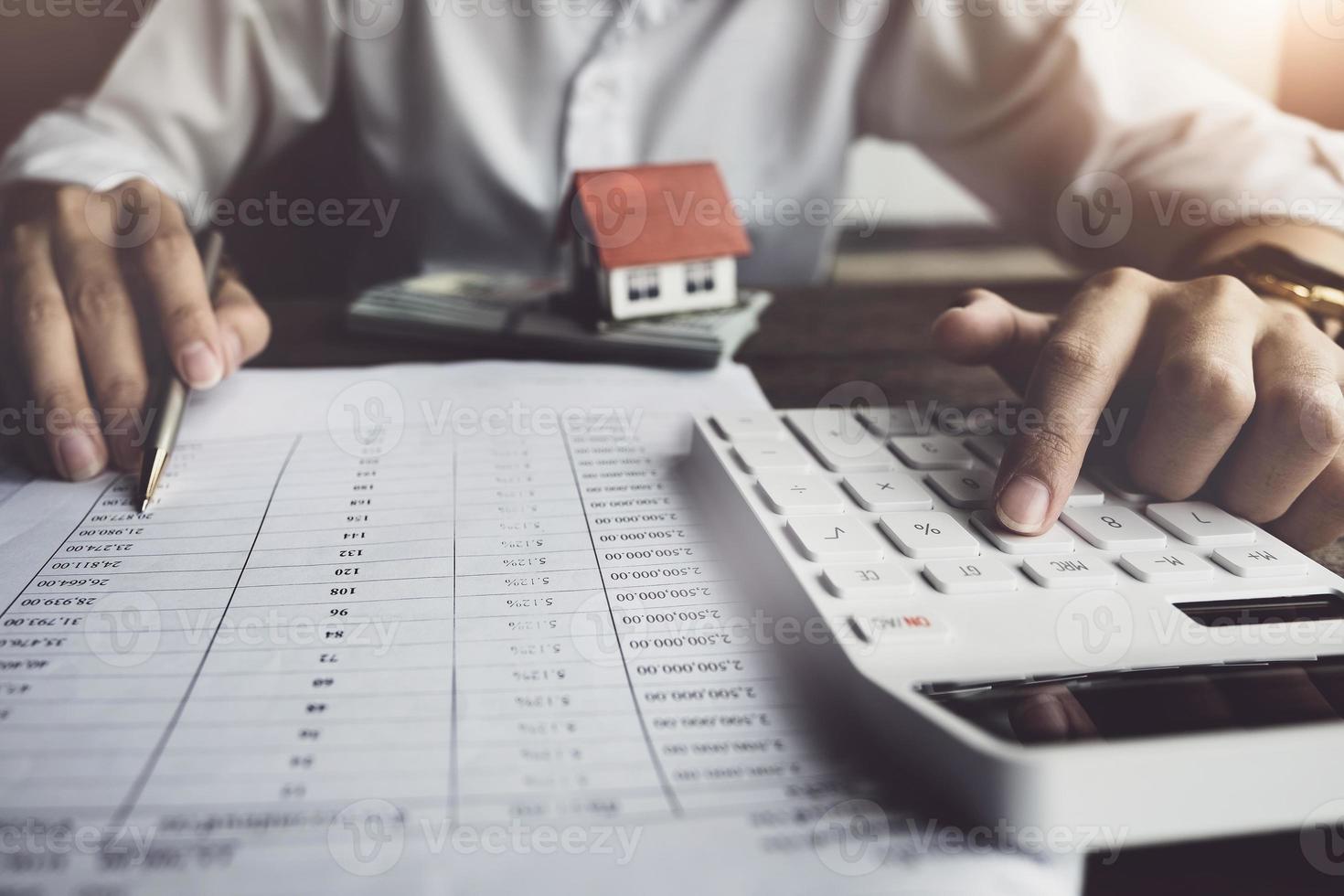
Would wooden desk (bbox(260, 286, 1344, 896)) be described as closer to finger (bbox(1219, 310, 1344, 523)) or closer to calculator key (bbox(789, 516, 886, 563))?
finger (bbox(1219, 310, 1344, 523))

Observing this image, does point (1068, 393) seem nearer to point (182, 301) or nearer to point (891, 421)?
point (891, 421)

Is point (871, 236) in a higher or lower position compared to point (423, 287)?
lower

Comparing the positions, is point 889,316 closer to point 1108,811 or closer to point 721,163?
point 721,163

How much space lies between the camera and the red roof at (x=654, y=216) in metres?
0.51

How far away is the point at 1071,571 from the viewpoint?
0.27 m

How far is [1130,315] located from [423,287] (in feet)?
1.39

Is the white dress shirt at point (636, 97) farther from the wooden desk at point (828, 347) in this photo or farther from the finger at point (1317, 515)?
the finger at point (1317, 515)

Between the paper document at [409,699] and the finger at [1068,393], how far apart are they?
0.11 m

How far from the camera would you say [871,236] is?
2.26m

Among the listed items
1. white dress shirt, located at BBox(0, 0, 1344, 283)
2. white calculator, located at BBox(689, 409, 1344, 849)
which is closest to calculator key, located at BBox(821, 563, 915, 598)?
white calculator, located at BBox(689, 409, 1344, 849)

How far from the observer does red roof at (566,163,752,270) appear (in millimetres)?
510

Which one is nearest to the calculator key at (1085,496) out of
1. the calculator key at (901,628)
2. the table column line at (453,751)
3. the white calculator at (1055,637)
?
the white calculator at (1055,637)

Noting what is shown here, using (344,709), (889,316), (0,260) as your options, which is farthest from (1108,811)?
(0,260)

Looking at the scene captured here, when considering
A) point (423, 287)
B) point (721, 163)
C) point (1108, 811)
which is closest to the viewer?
point (1108, 811)
